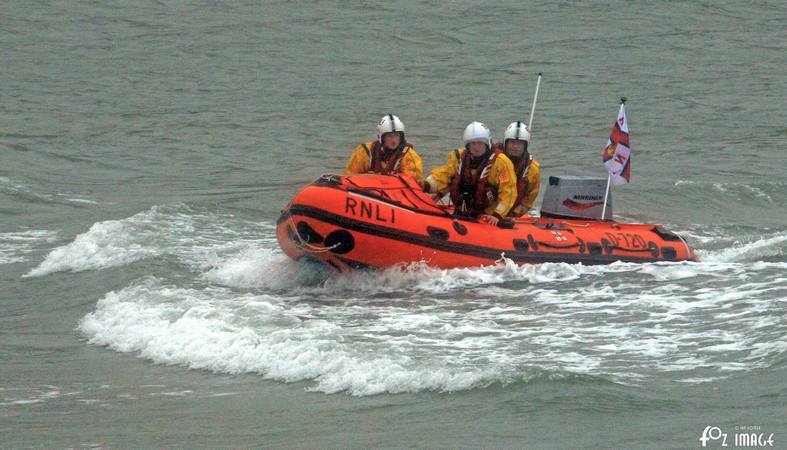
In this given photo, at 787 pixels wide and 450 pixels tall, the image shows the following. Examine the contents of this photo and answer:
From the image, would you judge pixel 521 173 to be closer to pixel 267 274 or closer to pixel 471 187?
pixel 471 187

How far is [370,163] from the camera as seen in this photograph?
40.2ft

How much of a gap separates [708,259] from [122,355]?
5.77 meters

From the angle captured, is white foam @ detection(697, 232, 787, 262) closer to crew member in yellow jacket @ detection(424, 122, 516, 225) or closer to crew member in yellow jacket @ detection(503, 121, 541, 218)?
crew member in yellow jacket @ detection(503, 121, 541, 218)

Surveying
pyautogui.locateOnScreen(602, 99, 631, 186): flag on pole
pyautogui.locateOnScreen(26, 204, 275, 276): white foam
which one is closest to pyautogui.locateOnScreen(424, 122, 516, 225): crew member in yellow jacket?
pyautogui.locateOnScreen(602, 99, 631, 186): flag on pole

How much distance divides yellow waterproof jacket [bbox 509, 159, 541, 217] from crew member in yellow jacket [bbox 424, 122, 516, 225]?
0.37 meters

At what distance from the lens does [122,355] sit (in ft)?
30.1

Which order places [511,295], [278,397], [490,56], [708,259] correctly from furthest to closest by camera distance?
[490,56] < [708,259] < [511,295] < [278,397]

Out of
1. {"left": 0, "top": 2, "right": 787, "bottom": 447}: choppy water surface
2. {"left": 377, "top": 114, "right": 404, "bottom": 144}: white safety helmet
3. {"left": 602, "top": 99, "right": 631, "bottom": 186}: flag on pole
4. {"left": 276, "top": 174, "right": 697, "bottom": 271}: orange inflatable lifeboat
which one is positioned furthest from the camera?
{"left": 602, "top": 99, "right": 631, "bottom": 186}: flag on pole

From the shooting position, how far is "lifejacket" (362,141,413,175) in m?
12.1

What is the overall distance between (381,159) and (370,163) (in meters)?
0.12

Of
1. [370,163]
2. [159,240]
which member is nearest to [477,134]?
[370,163]

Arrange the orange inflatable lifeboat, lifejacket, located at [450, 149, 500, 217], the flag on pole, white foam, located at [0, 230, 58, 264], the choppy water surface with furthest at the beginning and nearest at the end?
white foam, located at [0, 230, 58, 264]
the flag on pole
lifejacket, located at [450, 149, 500, 217]
the orange inflatable lifeboat
the choppy water surface

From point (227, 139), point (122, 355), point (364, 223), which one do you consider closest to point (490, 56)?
point (227, 139)

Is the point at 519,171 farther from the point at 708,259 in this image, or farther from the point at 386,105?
the point at 386,105
